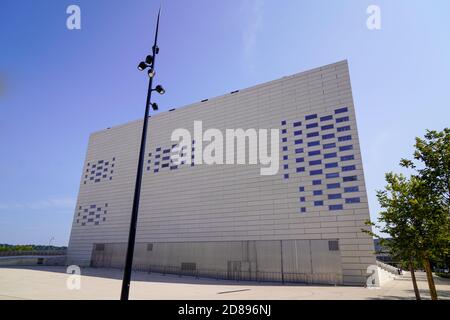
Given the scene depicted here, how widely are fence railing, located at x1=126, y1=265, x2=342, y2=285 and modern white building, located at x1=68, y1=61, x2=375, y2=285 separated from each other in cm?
12

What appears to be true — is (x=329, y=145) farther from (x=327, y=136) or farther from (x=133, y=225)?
(x=133, y=225)

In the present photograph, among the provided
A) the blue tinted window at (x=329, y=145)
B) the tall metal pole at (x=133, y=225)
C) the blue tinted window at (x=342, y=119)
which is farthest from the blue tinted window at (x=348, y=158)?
the tall metal pole at (x=133, y=225)

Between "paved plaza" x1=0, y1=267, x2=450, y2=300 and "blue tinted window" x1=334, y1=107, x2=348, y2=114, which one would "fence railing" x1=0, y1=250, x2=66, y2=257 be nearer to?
"paved plaza" x1=0, y1=267, x2=450, y2=300

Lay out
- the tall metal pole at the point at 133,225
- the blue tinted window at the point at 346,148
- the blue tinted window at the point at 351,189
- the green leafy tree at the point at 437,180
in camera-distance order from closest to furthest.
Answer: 1. the tall metal pole at the point at 133,225
2. the green leafy tree at the point at 437,180
3. the blue tinted window at the point at 351,189
4. the blue tinted window at the point at 346,148

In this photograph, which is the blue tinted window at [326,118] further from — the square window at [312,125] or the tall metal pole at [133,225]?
the tall metal pole at [133,225]

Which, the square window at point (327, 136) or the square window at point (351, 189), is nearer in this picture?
the square window at point (351, 189)

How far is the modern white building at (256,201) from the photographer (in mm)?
28797

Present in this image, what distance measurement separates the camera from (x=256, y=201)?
33625 millimetres

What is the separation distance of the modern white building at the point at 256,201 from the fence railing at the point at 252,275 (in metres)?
0.12

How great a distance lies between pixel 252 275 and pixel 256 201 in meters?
9.31

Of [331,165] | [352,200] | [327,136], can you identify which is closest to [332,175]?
[331,165]

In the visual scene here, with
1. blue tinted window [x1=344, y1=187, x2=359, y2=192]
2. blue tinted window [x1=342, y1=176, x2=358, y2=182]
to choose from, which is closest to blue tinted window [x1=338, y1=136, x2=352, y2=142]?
blue tinted window [x1=342, y1=176, x2=358, y2=182]

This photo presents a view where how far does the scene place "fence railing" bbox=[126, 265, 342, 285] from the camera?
2754 centimetres
